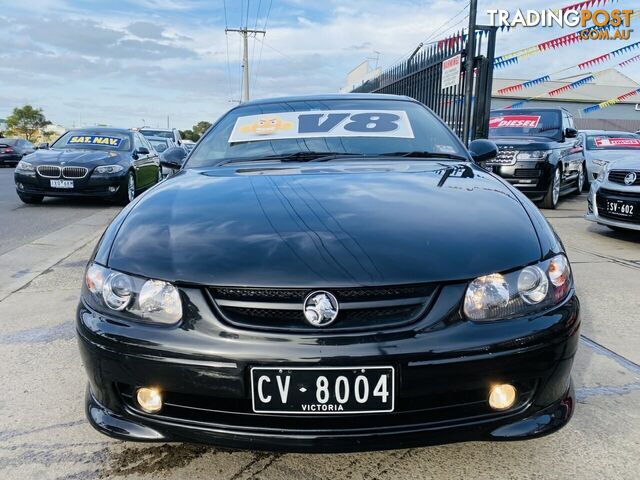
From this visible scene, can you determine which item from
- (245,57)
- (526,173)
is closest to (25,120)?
(245,57)

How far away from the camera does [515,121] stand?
31.7 feet

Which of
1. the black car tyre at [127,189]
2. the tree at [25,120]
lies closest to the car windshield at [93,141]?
the black car tyre at [127,189]

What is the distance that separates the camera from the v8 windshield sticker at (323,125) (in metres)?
2.96

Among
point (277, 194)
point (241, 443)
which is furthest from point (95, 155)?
point (241, 443)

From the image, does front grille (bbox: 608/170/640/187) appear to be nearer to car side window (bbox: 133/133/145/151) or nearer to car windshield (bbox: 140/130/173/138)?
car side window (bbox: 133/133/145/151)

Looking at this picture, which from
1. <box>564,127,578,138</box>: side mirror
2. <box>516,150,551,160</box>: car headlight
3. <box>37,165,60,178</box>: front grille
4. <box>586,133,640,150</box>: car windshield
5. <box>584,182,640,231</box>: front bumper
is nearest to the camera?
<box>584,182,640,231</box>: front bumper

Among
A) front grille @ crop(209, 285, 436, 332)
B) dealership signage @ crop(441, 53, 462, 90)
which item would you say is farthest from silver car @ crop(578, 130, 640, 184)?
front grille @ crop(209, 285, 436, 332)

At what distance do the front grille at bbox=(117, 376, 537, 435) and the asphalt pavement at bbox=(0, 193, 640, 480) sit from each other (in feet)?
1.18

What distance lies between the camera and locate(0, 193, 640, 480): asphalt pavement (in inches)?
74.0

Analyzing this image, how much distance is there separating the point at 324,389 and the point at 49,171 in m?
8.86

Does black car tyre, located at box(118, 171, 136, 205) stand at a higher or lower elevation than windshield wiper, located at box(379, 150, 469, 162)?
lower

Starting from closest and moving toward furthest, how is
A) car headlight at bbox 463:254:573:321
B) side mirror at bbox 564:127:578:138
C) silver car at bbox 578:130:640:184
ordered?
1. car headlight at bbox 463:254:573:321
2. side mirror at bbox 564:127:578:138
3. silver car at bbox 578:130:640:184

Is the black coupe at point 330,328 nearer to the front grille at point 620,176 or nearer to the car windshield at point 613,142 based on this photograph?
the front grille at point 620,176

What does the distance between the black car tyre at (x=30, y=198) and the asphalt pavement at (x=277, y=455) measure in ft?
20.4
